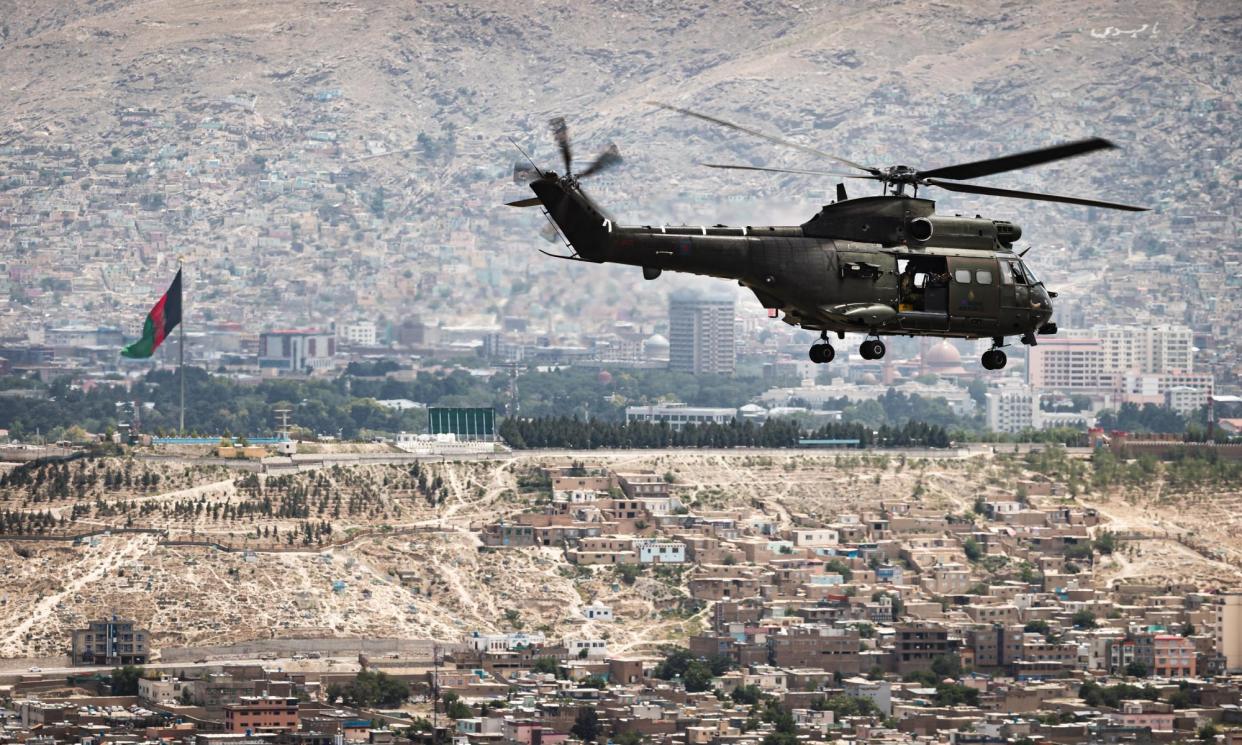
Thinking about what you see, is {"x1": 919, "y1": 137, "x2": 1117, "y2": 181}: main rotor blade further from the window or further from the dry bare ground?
the dry bare ground

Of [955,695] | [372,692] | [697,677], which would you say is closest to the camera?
[372,692]

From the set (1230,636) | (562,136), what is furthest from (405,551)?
(562,136)

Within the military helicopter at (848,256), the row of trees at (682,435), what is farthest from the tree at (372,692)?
the military helicopter at (848,256)

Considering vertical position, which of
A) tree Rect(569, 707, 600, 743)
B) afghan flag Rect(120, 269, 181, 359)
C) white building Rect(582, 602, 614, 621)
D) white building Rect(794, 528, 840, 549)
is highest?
afghan flag Rect(120, 269, 181, 359)

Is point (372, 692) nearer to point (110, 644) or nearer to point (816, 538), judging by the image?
point (110, 644)

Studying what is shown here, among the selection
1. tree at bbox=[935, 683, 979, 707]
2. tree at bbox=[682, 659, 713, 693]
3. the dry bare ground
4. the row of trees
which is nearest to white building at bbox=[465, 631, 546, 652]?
the dry bare ground

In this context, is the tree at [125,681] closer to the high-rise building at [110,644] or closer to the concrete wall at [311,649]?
the high-rise building at [110,644]
